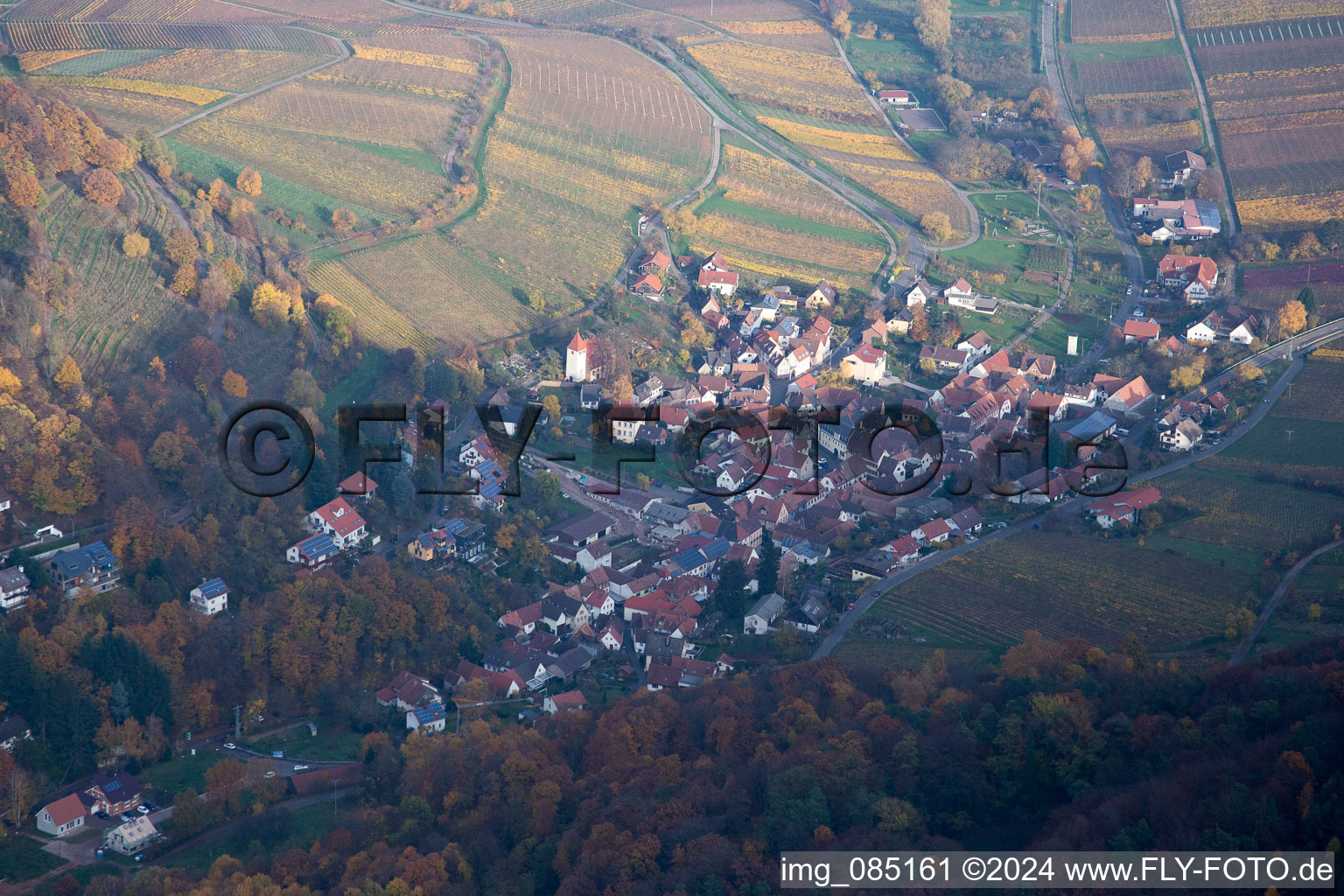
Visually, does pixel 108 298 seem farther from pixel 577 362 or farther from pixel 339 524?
pixel 577 362

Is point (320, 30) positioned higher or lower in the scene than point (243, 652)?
higher

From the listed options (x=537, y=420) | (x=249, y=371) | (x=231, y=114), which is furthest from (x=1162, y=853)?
(x=231, y=114)

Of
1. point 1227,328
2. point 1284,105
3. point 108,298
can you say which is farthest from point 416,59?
point 1284,105

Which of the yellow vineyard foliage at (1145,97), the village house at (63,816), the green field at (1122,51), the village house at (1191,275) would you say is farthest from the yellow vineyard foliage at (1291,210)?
the village house at (63,816)

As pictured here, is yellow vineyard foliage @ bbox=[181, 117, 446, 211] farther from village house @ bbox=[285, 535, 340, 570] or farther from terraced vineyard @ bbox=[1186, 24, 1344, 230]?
terraced vineyard @ bbox=[1186, 24, 1344, 230]

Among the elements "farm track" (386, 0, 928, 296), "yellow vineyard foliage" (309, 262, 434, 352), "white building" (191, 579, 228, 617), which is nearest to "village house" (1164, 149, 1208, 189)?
"farm track" (386, 0, 928, 296)

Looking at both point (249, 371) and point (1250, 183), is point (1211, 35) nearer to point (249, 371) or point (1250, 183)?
point (1250, 183)

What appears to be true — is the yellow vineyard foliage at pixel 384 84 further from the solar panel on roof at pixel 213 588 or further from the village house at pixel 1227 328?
the village house at pixel 1227 328
